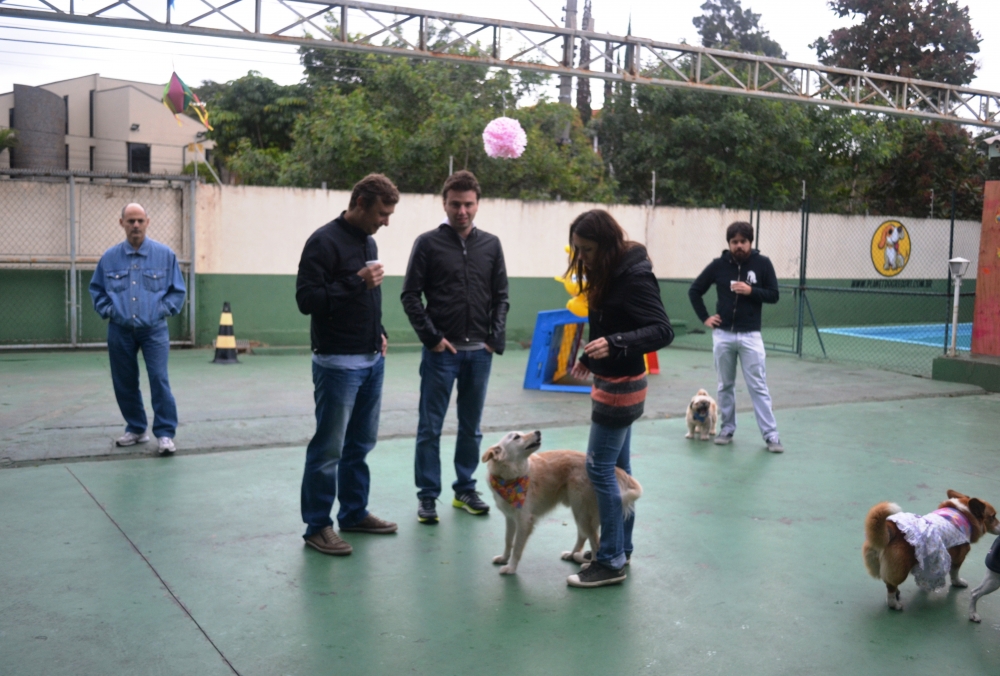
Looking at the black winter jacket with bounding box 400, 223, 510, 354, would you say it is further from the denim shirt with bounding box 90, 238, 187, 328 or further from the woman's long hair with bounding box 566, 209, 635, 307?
the denim shirt with bounding box 90, 238, 187, 328

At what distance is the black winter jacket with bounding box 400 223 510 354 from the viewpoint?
512cm

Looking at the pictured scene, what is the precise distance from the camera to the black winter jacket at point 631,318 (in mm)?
3898

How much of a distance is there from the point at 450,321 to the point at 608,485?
1.48 metres

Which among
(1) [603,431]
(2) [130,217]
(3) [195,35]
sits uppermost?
(3) [195,35]

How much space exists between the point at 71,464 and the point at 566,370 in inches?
207

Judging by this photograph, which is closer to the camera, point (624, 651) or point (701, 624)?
point (624, 651)

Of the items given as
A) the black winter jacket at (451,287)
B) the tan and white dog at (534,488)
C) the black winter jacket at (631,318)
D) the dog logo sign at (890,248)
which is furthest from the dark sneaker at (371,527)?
the dog logo sign at (890,248)

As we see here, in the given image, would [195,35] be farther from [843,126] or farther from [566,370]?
[843,126]

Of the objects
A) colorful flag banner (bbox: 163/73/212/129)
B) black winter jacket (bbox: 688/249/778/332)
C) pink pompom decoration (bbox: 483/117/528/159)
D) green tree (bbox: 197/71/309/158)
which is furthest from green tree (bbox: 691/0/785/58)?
black winter jacket (bbox: 688/249/778/332)

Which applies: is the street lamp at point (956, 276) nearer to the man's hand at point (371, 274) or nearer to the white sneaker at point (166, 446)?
the man's hand at point (371, 274)

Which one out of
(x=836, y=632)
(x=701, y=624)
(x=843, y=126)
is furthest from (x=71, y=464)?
(x=843, y=126)

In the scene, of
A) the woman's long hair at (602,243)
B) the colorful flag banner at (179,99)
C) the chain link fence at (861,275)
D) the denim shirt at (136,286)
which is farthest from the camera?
the chain link fence at (861,275)

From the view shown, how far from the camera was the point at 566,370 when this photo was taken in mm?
9883

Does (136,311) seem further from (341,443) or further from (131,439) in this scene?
(341,443)
